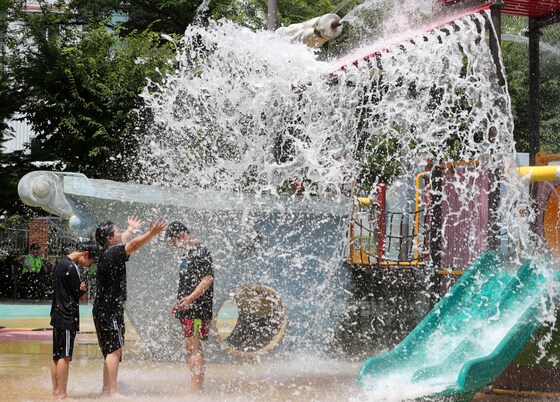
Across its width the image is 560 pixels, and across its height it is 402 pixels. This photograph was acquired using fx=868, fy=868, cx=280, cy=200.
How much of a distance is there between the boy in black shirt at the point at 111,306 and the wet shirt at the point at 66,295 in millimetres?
165

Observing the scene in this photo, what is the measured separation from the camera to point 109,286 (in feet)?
22.6

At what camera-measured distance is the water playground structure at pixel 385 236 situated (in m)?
6.56

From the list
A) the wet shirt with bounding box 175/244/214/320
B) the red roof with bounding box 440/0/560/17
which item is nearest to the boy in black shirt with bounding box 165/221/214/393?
the wet shirt with bounding box 175/244/214/320

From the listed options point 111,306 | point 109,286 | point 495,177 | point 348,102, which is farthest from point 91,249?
point 495,177

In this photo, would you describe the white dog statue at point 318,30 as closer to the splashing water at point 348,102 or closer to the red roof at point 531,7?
the splashing water at point 348,102

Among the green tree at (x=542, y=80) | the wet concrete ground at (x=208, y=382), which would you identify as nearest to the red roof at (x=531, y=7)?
the green tree at (x=542, y=80)

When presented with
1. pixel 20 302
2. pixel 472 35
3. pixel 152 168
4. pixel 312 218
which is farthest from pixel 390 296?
pixel 20 302

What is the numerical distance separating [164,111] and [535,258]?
4310mm

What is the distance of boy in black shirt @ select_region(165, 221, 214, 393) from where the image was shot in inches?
275

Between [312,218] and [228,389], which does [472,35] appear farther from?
[228,389]

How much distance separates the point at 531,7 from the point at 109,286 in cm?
516

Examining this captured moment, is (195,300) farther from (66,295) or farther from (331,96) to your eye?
(331,96)

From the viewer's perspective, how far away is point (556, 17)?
9102mm

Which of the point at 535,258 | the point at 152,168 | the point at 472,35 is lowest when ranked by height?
the point at 535,258
